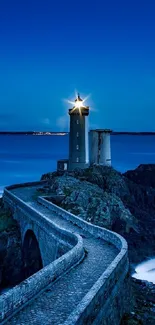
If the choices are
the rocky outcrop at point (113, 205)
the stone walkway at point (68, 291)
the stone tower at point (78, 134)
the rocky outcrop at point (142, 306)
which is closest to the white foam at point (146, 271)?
the rocky outcrop at point (113, 205)

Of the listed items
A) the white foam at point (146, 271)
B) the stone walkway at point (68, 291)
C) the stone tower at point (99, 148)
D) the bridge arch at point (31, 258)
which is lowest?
the white foam at point (146, 271)

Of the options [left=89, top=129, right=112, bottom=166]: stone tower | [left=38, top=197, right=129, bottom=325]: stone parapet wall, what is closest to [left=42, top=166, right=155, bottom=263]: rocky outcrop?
[left=89, top=129, right=112, bottom=166]: stone tower

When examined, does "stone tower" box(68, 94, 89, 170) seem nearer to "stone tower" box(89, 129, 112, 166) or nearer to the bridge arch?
"stone tower" box(89, 129, 112, 166)

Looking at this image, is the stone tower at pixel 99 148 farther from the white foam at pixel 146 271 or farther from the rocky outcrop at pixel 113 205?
the white foam at pixel 146 271

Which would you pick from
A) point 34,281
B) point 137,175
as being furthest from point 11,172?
point 34,281

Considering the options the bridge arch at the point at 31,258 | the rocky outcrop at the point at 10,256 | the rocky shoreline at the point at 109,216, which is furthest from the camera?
the bridge arch at the point at 31,258

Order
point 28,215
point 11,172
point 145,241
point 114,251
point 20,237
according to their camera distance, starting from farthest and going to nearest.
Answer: point 11,172 → point 145,241 → point 20,237 → point 28,215 → point 114,251

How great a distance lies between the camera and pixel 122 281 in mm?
13555

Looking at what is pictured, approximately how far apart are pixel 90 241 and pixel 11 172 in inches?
2625

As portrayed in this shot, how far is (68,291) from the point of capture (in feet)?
36.7

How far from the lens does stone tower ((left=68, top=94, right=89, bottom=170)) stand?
1646 inches

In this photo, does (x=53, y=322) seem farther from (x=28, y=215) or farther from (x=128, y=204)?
(x=128, y=204)

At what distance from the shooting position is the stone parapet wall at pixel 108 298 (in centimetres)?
913

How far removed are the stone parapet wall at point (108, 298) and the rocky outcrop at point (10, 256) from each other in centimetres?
1048
